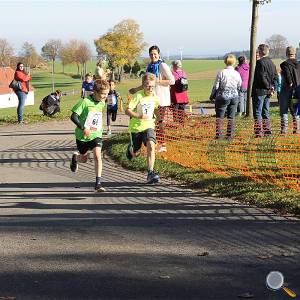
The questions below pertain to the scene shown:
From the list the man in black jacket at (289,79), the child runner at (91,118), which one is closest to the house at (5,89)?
the man in black jacket at (289,79)

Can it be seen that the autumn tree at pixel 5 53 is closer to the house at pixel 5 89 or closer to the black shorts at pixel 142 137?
the house at pixel 5 89

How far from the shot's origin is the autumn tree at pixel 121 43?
98.2 m

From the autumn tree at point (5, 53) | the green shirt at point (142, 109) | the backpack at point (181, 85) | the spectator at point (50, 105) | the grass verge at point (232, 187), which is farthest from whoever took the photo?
the autumn tree at point (5, 53)

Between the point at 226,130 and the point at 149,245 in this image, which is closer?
the point at 149,245

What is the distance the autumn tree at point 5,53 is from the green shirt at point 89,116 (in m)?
117

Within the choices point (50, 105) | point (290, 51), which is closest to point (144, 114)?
point (290, 51)

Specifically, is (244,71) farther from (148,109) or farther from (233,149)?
(148,109)

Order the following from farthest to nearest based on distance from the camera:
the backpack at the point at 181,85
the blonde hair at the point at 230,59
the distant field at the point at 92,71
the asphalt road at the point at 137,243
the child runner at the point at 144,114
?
the distant field at the point at 92,71, the backpack at the point at 181,85, the blonde hair at the point at 230,59, the child runner at the point at 144,114, the asphalt road at the point at 137,243

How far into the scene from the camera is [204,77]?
8900cm

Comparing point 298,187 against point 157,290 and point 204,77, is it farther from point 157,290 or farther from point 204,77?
point 204,77

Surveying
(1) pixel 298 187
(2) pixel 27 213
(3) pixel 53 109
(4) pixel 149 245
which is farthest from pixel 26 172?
(3) pixel 53 109

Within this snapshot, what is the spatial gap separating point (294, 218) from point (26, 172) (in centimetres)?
552

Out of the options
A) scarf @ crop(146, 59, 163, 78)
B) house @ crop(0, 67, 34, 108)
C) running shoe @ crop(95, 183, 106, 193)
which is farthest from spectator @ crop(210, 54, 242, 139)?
house @ crop(0, 67, 34, 108)

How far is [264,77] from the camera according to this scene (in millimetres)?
13508
